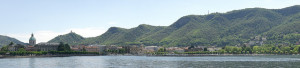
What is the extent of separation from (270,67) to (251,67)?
178 inches

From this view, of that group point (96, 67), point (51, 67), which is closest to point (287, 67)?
point (96, 67)

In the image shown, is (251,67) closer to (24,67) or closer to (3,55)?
(24,67)

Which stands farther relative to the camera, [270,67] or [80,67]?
[80,67]

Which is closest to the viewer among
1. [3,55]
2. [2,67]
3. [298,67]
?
[298,67]

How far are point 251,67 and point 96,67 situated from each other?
40.0 meters

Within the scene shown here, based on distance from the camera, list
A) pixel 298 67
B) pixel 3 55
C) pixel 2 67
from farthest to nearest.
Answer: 1. pixel 3 55
2. pixel 2 67
3. pixel 298 67

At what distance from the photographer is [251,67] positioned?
93500 mm

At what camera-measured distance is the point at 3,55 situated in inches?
7785

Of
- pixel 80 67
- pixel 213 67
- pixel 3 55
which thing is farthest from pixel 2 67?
pixel 3 55

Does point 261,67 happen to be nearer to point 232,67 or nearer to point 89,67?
point 232,67

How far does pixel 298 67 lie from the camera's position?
9044cm

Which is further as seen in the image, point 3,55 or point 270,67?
point 3,55

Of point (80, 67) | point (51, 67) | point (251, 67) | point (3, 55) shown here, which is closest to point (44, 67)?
point (51, 67)

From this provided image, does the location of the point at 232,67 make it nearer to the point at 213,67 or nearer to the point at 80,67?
the point at 213,67
